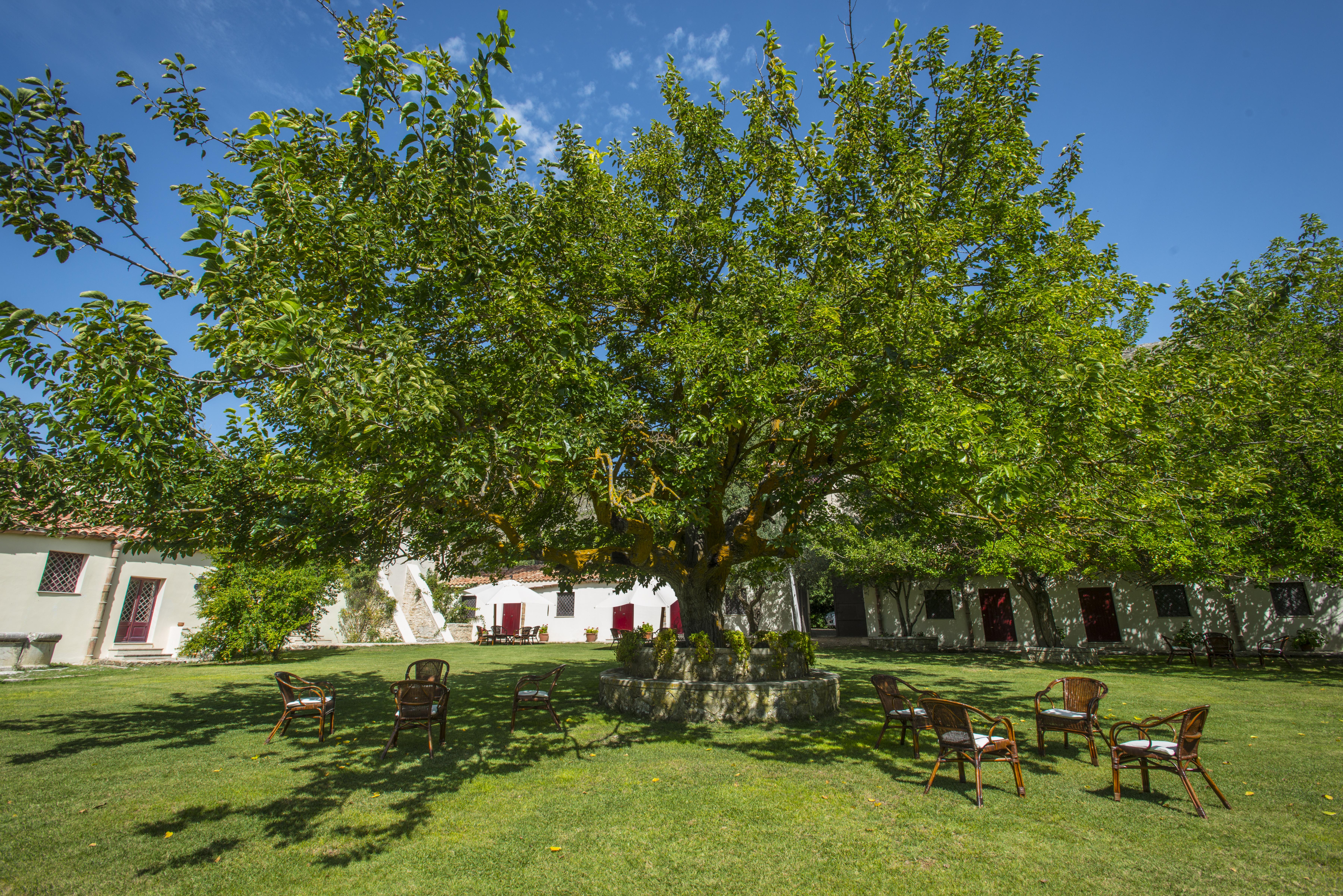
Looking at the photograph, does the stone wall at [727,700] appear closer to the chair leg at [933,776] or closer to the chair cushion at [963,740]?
the chair leg at [933,776]

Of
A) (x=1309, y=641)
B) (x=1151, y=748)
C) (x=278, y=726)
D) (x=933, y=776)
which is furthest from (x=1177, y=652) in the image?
(x=278, y=726)

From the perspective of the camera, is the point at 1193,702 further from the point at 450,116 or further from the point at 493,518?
the point at 450,116

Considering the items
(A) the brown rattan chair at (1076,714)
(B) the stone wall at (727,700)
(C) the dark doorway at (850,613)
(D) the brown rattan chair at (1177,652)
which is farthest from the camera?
(C) the dark doorway at (850,613)

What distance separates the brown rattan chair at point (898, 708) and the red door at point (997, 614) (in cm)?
1873

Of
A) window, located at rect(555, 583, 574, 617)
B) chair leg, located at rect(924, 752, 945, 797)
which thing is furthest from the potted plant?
window, located at rect(555, 583, 574, 617)

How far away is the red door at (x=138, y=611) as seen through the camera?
715 inches

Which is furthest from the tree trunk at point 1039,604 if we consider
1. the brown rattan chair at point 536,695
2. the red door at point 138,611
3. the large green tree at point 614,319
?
the red door at point 138,611

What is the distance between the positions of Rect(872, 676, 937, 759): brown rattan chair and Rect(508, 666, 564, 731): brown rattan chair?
4.25 meters

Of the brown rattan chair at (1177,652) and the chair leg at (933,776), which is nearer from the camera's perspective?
the chair leg at (933,776)

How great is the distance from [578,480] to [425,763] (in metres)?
3.64

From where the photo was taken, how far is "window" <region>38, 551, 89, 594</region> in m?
16.0

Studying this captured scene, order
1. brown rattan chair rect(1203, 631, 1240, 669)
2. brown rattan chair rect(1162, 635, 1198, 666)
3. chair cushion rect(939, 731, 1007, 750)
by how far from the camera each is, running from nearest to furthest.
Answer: chair cushion rect(939, 731, 1007, 750) < brown rattan chair rect(1203, 631, 1240, 669) < brown rattan chair rect(1162, 635, 1198, 666)

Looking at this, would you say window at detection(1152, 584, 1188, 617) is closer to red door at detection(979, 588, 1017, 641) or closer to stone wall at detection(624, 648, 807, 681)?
red door at detection(979, 588, 1017, 641)

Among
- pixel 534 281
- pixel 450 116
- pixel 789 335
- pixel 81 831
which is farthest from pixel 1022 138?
pixel 81 831
